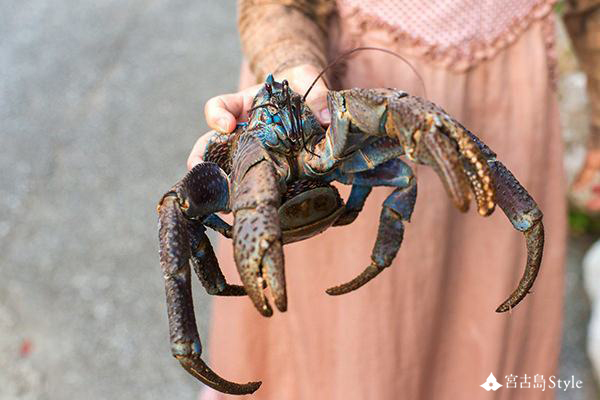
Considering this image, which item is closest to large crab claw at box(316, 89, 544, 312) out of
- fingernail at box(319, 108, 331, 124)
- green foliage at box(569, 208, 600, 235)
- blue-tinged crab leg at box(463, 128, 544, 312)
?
blue-tinged crab leg at box(463, 128, 544, 312)

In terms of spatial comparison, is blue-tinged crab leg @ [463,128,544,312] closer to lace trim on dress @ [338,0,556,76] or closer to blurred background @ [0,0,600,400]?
lace trim on dress @ [338,0,556,76]

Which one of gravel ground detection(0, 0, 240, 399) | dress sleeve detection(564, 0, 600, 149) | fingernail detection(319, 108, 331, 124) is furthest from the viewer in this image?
gravel ground detection(0, 0, 240, 399)

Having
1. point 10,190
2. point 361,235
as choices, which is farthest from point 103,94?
point 361,235

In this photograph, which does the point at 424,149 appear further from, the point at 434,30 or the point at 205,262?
the point at 434,30

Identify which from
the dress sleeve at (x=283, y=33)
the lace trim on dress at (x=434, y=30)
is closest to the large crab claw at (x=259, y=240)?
the dress sleeve at (x=283, y=33)

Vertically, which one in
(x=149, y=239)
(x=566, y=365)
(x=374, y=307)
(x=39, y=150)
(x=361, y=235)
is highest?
(x=39, y=150)

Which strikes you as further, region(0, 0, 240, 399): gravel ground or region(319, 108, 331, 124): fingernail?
region(0, 0, 240, 399): gravel ground

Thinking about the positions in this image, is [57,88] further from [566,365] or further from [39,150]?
[566,365]
